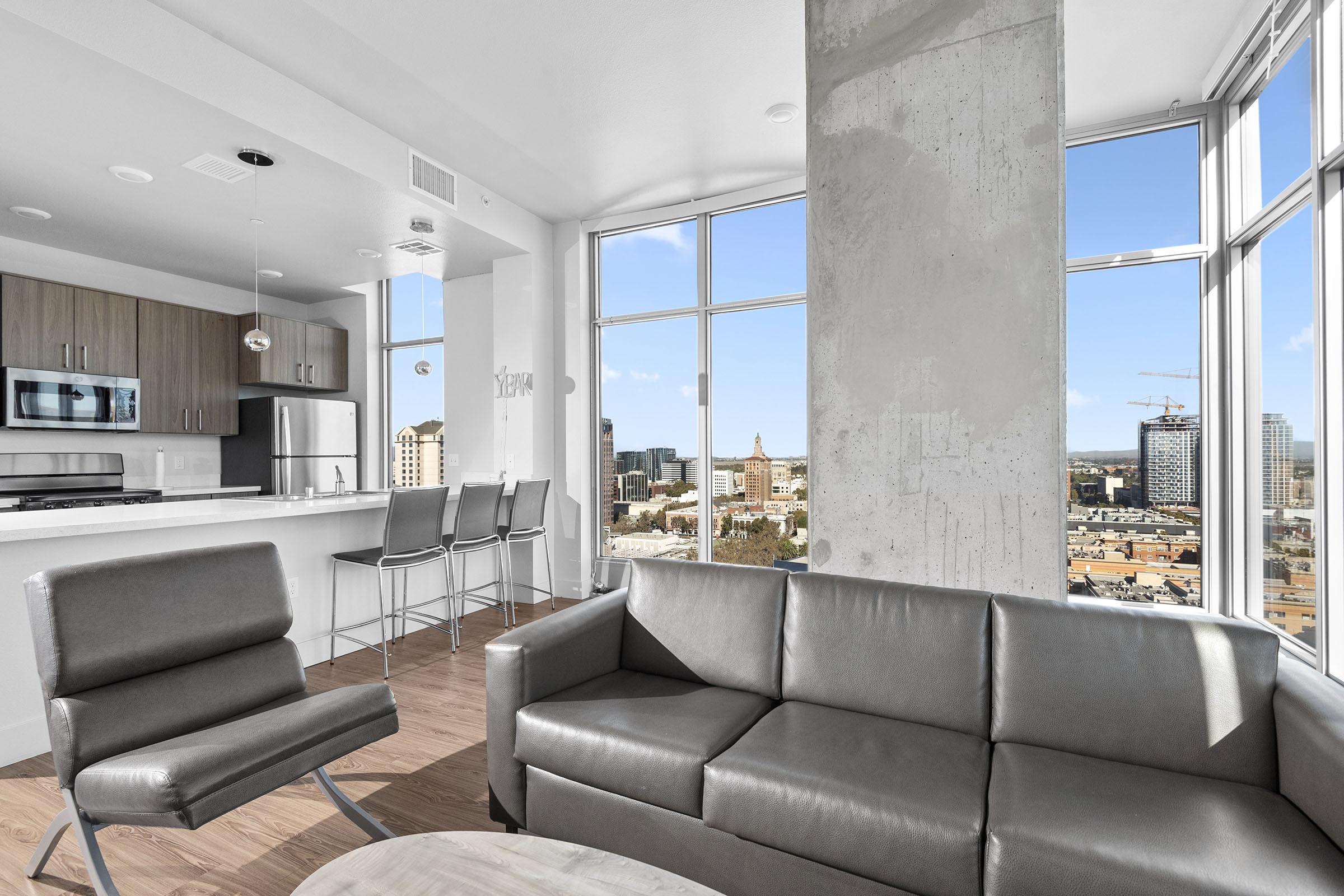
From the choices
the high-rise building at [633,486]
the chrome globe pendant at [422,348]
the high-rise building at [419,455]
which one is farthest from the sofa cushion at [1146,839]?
the high-rise building at [419,455]

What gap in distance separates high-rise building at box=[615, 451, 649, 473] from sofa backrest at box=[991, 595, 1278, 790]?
12.0 ft

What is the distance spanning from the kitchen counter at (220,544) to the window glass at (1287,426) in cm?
403

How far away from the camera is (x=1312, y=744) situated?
134 cm

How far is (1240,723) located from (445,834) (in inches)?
70.8

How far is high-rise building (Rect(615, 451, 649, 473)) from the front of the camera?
5.32 m

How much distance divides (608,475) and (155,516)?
3146mm

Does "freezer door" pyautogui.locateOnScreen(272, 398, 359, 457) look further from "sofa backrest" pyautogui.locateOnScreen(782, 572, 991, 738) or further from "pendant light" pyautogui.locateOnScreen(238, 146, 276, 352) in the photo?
"sofa backrest" pyautogui.locateOnScreen(782, 572, 991, 738)

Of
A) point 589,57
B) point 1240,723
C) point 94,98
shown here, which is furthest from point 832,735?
point 94,98

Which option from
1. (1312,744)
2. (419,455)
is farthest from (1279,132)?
(419,455)

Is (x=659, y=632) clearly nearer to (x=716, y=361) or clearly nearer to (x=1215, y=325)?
(x=716, y=361)

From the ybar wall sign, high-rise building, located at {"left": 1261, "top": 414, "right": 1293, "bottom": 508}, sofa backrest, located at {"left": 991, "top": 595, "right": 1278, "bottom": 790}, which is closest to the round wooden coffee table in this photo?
sofa backrest, located at {"left": 991, "top": 595, "right": 1278, "bottom": 790}

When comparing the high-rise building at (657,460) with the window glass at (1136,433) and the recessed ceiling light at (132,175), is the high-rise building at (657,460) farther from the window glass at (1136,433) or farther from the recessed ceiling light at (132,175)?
the recessed ceiling light at (132,175)

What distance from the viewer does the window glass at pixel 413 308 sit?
633 cm

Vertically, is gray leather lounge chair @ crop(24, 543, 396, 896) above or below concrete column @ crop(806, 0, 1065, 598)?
below
